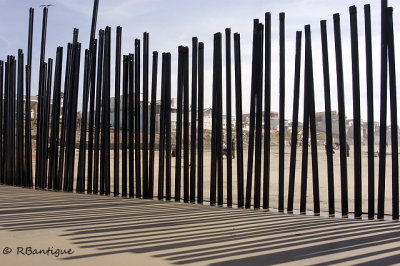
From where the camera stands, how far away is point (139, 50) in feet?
19.4

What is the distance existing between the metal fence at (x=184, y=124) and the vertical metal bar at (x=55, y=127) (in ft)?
0.05

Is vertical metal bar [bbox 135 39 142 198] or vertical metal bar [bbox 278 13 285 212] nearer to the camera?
vertical metal bar [bbox 278 13 285 212]

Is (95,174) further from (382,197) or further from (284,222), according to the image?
(382,197)

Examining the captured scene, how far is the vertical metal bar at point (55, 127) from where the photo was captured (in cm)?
682

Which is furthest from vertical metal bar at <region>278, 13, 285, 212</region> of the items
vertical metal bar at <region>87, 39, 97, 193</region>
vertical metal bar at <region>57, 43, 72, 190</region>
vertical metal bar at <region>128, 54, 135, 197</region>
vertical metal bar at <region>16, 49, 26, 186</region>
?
vertical metal bar at <region>16, 49, 26, 186</region>

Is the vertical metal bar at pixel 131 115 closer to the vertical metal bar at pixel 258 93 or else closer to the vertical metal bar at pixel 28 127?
the vertical metal bar at pixel 258 93

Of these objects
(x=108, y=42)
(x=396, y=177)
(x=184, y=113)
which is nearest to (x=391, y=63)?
(x=396, y=177)

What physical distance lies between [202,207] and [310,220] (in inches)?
53.4

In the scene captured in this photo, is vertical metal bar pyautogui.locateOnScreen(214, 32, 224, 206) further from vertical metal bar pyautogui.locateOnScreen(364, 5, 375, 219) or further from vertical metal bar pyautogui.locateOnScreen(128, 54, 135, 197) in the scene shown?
vertical metal bar pyautogui.locateOnScreen(364, 5, 375, 219)

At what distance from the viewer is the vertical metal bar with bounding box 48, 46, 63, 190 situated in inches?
268

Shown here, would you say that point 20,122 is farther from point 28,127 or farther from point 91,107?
point 91,107
